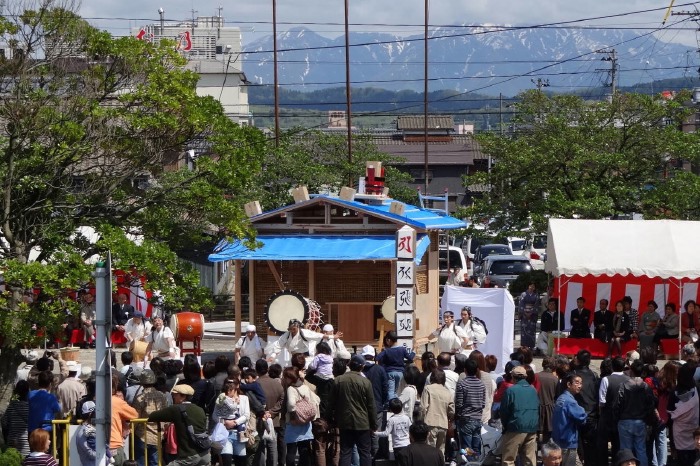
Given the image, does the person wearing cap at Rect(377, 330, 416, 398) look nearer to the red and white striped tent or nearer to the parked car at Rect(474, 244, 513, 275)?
the red and white striped tent

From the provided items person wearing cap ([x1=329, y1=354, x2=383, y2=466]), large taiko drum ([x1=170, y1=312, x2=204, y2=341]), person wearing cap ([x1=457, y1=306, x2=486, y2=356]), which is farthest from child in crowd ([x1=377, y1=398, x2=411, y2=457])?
large taiko drum ([x1=170, y1=312, x2=204, y2=341])

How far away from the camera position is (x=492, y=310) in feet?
72.3

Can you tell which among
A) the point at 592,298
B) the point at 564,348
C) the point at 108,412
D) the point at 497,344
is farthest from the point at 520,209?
the point at 108,412

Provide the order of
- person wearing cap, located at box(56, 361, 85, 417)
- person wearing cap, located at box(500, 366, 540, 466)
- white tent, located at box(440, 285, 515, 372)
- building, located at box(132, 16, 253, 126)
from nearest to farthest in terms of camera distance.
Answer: person wearing cap, located at box(500, 366, 540, 466) < person wearing cap, located at box(56, 361, 85, 417) < white tent, located at box(440, 285, 515, 372) < building, located at box(132, 16, 253, 126)

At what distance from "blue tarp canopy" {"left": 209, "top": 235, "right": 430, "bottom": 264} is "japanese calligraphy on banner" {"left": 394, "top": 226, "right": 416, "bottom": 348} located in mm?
2842

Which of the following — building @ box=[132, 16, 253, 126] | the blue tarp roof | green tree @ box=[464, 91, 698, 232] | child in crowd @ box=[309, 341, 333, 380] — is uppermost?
building @ box=[132, 16, 253, 126]

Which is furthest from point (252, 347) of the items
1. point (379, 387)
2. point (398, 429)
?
point (398, 429)

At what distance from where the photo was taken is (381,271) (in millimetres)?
24188

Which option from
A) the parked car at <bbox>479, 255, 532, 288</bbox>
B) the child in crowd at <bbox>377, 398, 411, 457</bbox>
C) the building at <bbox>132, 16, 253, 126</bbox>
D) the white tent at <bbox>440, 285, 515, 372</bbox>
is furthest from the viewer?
the building at <bbox>132, 16, 253, 126</bbox>

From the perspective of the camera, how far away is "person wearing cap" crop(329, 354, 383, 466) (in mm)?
13648

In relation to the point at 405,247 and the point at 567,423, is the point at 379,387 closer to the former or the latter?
the point at 567,423

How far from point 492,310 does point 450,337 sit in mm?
2312

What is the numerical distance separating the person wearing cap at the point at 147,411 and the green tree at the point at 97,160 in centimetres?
116

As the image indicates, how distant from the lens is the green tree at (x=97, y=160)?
1385cm
